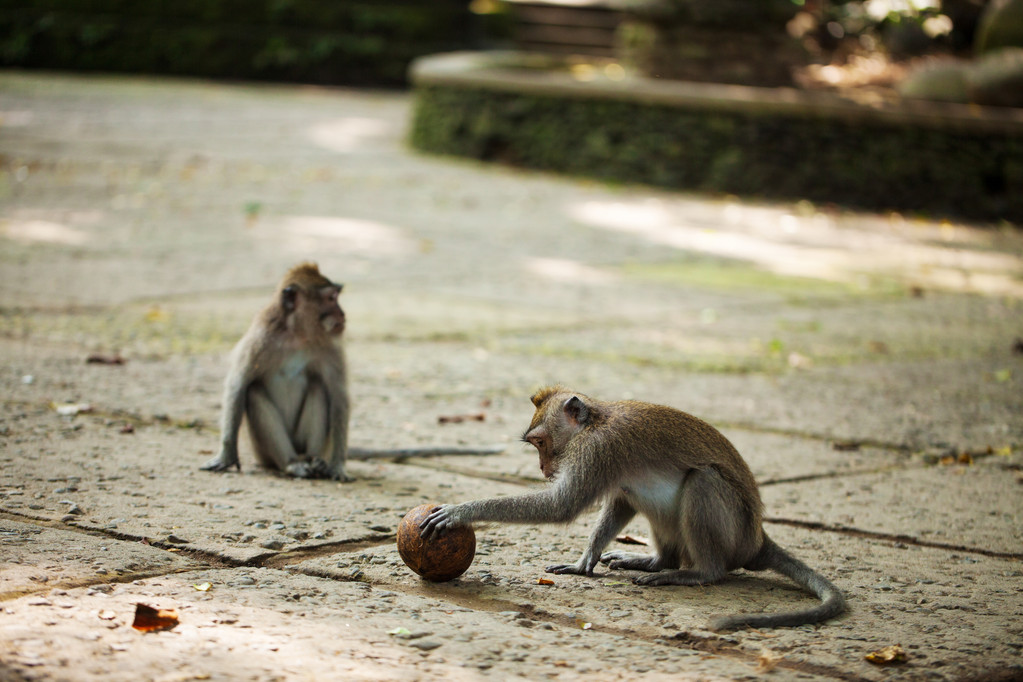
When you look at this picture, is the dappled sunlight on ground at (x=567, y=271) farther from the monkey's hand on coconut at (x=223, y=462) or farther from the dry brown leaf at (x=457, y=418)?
the monkey's hand on coconut at (x=223, y=462)

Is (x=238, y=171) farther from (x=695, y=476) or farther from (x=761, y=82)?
(x=695, y=476)

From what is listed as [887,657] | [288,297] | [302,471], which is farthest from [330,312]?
[887,657]

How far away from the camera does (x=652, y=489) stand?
3869 mm

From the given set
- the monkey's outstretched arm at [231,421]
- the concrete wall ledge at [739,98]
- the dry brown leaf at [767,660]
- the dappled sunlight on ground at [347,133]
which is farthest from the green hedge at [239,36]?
the dry brown leaf at [767,660]

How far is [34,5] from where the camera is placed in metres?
22.8

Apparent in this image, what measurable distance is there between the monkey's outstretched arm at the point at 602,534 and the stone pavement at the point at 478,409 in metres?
0.10

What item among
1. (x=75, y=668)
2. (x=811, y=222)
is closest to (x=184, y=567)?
(x=75, y=668)

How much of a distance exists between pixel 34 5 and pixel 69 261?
52.2ft

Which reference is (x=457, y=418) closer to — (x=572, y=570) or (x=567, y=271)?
(x=572, y=570)

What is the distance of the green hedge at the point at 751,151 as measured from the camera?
43.1 ft

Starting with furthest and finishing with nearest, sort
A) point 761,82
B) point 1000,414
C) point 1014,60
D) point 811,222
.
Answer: point 761,82 < point 1014,60 < point 811,222 < point 1000,414

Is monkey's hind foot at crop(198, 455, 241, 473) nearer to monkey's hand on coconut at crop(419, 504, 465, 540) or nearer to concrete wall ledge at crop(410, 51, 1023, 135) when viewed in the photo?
monkey's hand on coconut at crop(419, 504, 465, 540)

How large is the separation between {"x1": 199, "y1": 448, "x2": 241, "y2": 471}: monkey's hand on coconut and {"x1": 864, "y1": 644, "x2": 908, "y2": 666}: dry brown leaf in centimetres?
264

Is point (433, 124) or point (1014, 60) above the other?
point (1014, 60)
